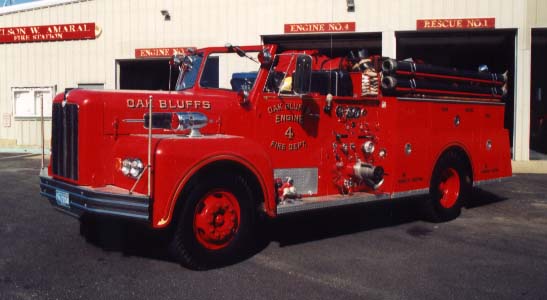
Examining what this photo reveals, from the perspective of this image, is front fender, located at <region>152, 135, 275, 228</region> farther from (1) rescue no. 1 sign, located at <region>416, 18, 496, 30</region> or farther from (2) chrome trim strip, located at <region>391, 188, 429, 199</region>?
(1) rescue no. 1 sign, located at <region>416, 18, 496, 30</region>

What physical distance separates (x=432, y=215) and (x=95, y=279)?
5020 mm

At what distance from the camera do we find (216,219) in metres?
5.85

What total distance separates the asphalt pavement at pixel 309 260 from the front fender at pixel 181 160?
2.38ft

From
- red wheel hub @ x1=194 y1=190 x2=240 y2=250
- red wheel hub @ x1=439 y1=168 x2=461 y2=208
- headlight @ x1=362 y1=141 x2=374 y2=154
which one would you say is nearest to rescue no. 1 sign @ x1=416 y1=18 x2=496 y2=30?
red wheel hub @ x1=439 y1=168 x2=461 y2=208

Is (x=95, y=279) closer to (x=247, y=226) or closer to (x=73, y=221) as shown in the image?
(x=247, y=226)

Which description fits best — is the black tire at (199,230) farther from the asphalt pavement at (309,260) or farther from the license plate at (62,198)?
the license plate at (62,198)

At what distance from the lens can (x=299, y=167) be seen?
6984mm

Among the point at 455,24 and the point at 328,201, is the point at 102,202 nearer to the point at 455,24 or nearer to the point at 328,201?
the point at 328,201

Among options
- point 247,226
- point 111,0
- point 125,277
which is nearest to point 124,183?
point 125,277

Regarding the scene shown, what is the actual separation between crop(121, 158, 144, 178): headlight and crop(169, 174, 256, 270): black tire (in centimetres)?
49

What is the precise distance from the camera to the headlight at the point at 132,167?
5.57 metres

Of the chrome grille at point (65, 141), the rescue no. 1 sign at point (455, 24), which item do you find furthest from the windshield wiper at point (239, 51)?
the rescue no. 1 sign at point (455, 24)

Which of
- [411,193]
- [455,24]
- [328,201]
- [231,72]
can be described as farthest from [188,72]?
[455,24]

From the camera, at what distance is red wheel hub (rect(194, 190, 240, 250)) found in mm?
5754
